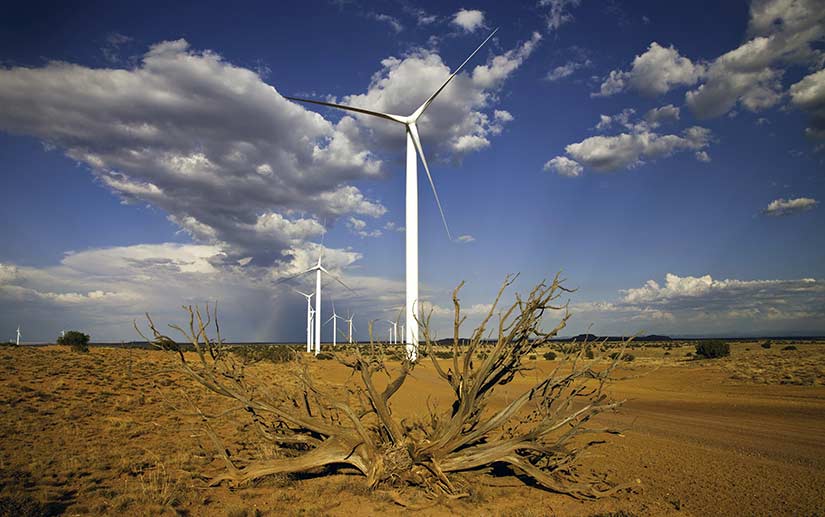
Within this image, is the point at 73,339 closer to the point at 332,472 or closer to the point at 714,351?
the point at 332,472

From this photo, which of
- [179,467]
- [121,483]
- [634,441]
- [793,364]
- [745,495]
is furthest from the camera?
[793,364]

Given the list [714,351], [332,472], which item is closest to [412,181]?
[332,472]

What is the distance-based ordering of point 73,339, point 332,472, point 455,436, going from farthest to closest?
point 73,339, point 332,472, point 455,436

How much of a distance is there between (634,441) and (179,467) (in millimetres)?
10995

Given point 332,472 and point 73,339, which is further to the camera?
point 73,339

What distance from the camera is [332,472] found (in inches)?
367

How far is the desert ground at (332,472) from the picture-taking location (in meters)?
7.41

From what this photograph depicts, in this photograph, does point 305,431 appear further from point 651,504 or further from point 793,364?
point 793,364

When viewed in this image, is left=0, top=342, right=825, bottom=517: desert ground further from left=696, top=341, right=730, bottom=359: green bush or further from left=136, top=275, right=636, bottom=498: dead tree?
left=696, top=341, right=730, bottom=359: green bush

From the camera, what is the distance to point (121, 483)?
898cm

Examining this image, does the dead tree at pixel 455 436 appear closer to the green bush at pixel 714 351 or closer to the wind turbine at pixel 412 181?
the wind turbine at pixel 412 181

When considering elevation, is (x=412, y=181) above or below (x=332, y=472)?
above

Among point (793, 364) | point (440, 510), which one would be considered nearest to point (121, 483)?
point (440, 510)

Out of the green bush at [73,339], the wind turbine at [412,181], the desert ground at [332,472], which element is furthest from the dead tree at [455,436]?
the green bush at [73,339]
